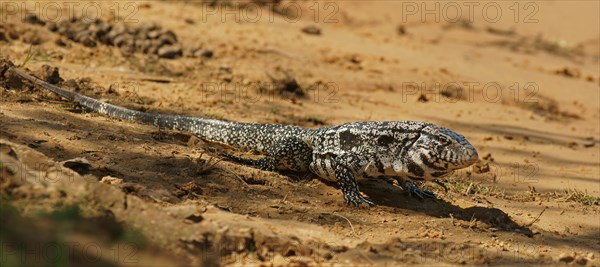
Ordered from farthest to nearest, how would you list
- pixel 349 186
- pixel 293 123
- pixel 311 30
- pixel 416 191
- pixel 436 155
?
1. pixel 311 30
2. pixel 293 123
3. pixel 416 191
4. pixel 349 186
5. pixel 436 155

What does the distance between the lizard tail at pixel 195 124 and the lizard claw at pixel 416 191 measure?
1527 mm

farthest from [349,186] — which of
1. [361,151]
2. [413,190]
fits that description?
[413,190]

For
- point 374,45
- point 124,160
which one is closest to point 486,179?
point 124,160

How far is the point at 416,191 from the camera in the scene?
7332mm

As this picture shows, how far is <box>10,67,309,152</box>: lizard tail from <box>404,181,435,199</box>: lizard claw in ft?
5.01

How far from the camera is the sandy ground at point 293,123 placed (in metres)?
5.12

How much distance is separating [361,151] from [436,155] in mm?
761

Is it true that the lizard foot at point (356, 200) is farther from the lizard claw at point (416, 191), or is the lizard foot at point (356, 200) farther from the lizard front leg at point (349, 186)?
the lizard claw at point (416, 191)

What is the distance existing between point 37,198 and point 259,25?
9.41 meters

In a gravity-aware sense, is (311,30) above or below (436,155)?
above

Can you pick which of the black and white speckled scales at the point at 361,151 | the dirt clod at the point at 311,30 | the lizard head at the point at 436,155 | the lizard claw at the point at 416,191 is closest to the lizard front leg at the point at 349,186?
the black and white speckled scales at the point at 361,151

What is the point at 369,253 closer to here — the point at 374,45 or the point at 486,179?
the point at 486,179

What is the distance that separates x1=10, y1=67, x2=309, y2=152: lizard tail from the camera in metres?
8.16

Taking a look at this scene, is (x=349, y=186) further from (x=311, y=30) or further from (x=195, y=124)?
(x=311, y=30)
